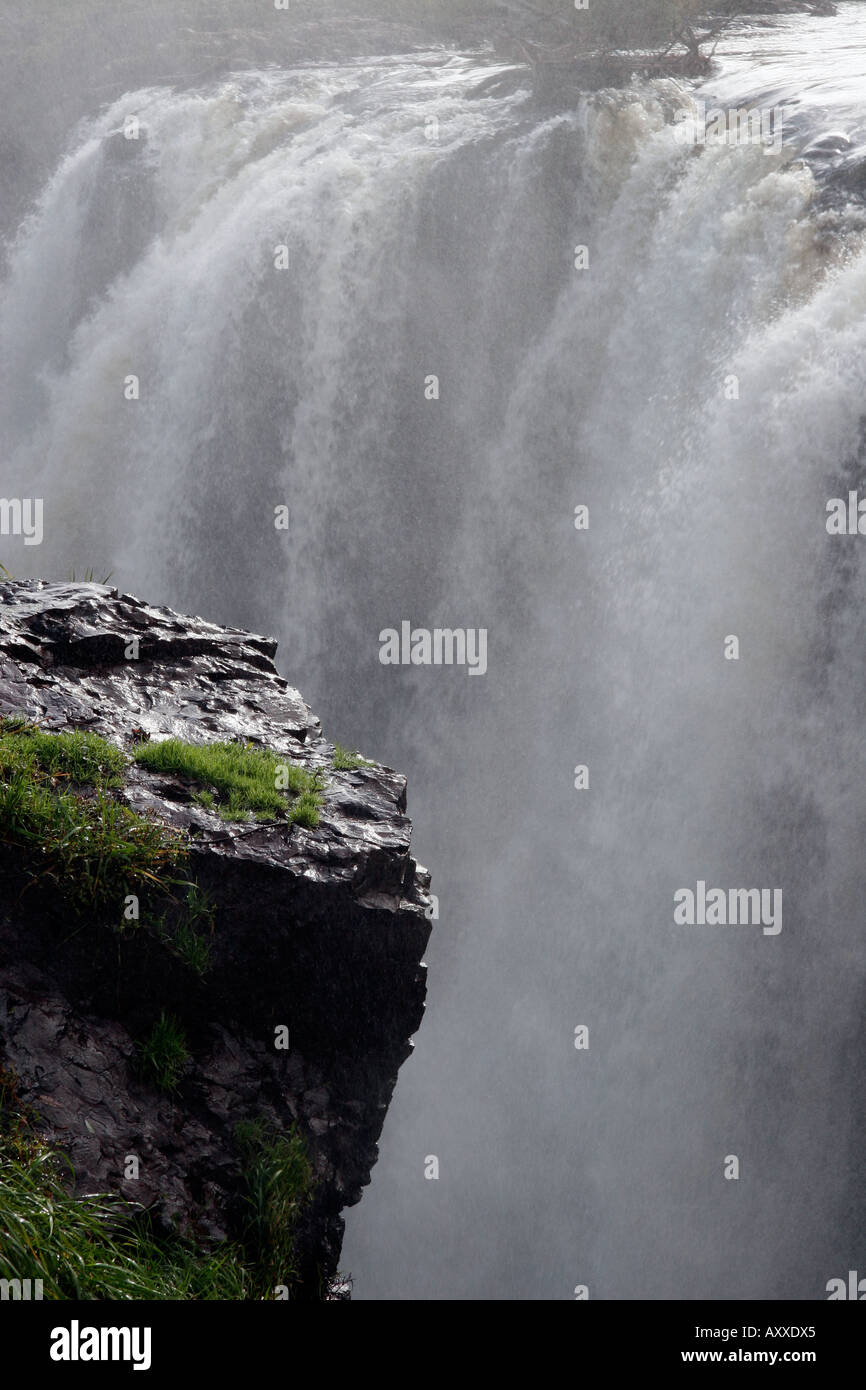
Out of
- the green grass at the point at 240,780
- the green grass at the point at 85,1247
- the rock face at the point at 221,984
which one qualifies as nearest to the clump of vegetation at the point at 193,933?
the rock face at the point at 221,984

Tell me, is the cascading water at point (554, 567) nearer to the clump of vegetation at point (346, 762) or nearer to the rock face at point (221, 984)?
the clump of vegetation at point (346, 762)

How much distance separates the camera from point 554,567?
9.98 metres

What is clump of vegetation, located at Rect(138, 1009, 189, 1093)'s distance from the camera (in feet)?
13.8

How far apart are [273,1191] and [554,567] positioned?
22.5 feet

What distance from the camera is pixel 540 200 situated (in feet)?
38.3

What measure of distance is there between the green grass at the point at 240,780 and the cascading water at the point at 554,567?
4.32 m

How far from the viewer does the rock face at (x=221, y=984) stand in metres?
4.04

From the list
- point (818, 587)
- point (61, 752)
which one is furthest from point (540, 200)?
point (61, 752)

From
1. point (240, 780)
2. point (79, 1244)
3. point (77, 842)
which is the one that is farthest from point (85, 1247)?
point (240, 780)

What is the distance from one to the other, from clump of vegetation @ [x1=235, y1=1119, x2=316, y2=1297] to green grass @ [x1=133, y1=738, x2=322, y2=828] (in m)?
1.32

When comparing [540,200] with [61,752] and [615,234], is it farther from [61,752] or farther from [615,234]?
[61,752]

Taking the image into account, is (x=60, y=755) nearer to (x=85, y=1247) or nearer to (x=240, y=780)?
(x=240, y=780)

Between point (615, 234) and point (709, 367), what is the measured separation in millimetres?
2602
